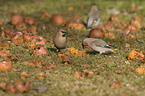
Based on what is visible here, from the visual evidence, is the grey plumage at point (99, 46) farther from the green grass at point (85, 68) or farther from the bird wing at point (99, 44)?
the green grass at point (85, 68)

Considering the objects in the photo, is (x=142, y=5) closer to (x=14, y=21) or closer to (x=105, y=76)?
(x=14, y=21)

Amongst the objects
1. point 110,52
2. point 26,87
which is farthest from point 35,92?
point 110,52

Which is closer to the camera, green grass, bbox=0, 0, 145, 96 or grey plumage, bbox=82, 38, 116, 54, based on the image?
green grass, bbox=0, 0, 145, 96

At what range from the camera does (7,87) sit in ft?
18.2

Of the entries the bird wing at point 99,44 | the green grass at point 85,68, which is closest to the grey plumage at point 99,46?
the bird wing at point 99,44

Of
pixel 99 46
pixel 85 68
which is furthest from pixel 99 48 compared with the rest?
pixel 85 68

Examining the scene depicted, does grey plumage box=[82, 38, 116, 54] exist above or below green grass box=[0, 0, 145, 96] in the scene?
above

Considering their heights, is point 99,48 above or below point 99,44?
below

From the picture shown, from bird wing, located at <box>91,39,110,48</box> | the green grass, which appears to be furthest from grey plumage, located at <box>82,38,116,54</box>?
the green grass

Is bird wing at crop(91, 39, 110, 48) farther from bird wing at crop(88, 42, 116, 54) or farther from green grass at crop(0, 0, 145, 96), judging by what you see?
green grass at crop(0, 0, 145, 96)

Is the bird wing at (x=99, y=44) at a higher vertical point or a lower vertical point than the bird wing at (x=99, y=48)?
higher

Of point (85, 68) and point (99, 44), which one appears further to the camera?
point (99, 44)

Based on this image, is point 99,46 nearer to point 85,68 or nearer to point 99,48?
point 99,48

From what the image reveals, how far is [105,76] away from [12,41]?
173 inches
